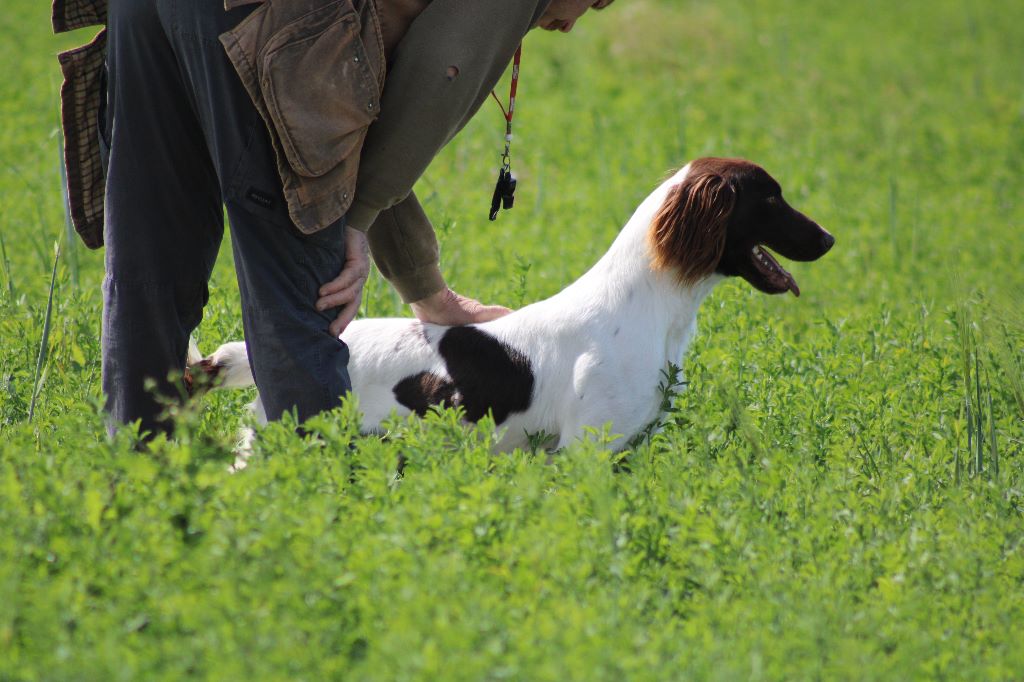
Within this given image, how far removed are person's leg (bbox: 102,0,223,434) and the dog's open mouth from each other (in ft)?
6.61

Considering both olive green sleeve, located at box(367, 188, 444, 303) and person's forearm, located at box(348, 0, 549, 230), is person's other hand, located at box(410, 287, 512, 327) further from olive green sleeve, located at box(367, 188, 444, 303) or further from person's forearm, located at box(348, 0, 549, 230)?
person's forearm, located at box(348, 0, 549, 230)

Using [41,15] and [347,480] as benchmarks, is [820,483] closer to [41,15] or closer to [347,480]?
[347,480]

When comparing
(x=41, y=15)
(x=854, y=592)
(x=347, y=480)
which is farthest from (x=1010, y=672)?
(x=41, y=15)

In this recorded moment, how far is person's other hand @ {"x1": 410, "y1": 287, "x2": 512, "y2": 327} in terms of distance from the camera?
4.26m

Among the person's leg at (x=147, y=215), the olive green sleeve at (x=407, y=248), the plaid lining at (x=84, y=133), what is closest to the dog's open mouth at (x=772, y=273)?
the olive green sleeve at (x=407, y=248)

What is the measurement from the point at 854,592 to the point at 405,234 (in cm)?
195

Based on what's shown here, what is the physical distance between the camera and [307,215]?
10.6ft

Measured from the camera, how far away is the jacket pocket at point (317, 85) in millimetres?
3145

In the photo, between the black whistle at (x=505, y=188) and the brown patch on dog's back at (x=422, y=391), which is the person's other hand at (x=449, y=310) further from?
the black whistle at (x=505, y=188)

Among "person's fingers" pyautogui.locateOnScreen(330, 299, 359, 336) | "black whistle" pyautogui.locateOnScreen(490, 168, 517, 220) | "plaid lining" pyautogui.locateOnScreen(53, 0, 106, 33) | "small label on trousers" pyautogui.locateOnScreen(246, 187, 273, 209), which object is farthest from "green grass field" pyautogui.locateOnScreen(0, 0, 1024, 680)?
"plaid lining" pyautogui.locateOnScreen(53, 0, 106, 33)

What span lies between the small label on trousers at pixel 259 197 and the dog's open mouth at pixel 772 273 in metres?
1.91

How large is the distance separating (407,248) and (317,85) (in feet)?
3.21

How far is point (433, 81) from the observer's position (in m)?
3.32

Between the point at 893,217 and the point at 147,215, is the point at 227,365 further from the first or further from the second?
the point at 893,217
